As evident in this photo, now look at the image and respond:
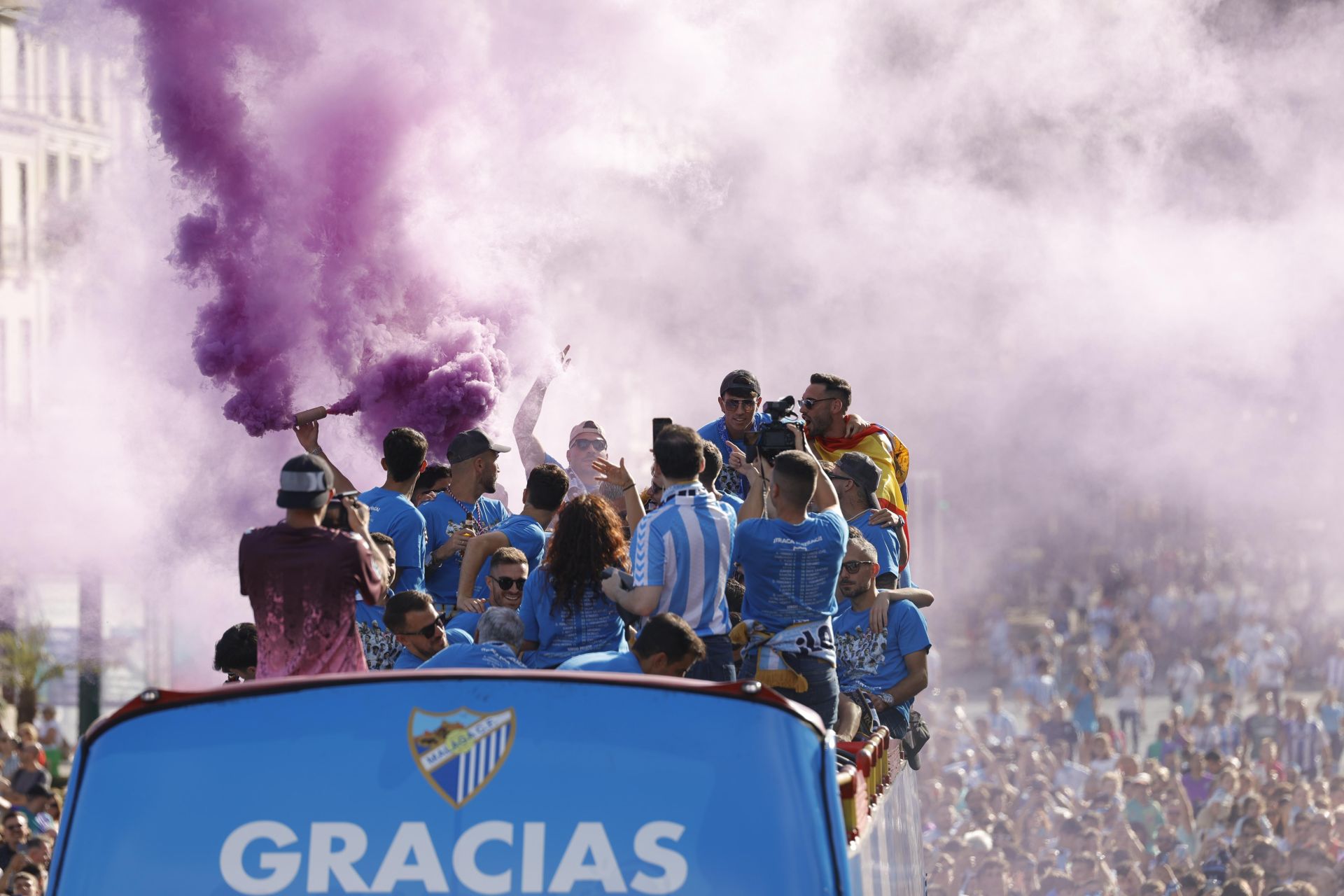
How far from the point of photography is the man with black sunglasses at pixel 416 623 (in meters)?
5.75

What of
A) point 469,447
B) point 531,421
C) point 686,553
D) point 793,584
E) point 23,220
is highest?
point 23,220

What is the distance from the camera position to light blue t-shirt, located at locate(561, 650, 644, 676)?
479 centimetres

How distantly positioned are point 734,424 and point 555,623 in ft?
6.37

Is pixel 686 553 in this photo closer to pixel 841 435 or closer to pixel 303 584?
pixel 303 584

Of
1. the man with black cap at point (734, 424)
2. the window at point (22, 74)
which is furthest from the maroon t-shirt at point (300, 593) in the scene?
the window at point (22, 74)

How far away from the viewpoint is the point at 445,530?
24.2ft

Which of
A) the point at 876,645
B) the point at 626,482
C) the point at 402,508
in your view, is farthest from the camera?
the point at 876,645

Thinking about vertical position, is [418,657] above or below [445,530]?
below

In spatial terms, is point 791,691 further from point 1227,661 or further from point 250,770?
point 1227,661

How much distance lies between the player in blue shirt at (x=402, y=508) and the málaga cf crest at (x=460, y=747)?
2.66m

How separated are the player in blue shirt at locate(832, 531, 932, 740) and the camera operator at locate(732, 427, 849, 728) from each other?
1326mm

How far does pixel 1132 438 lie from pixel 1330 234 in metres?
9.34

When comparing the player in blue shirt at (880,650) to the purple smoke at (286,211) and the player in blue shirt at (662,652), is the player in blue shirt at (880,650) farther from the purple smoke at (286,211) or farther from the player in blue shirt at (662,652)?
the purple smoke at (286,211)

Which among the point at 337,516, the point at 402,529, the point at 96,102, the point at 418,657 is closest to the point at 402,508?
the point at 402,529
